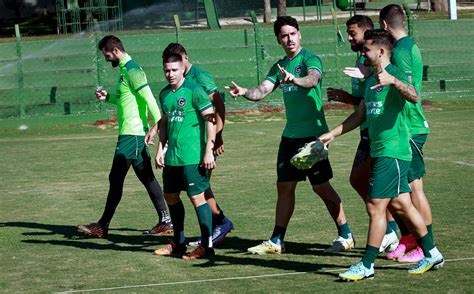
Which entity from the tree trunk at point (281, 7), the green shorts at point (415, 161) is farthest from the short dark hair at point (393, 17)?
the tree trunk at point (281, 7)

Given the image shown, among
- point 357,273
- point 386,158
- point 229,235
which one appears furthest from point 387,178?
point 229,235

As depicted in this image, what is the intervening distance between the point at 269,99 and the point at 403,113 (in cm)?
2038

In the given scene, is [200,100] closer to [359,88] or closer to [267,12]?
[359,88]

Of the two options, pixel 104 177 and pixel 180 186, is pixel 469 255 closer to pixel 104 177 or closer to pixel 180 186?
pixel 180 186

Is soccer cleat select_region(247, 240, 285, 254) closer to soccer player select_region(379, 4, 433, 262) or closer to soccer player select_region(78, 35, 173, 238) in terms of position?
soccer player select_region(379, 4, 433, 262)

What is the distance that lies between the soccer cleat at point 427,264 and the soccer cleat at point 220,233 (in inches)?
95.5

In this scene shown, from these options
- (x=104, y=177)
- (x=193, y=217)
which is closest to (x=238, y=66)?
(x=104, y=177)

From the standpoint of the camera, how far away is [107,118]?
89.3 feet

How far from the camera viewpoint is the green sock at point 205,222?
9.80m

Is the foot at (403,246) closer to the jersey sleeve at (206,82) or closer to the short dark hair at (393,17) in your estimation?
the short dark hair at (393,17)

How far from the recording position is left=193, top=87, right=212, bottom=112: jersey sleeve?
9680 mm

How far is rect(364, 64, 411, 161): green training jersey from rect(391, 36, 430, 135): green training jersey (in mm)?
472

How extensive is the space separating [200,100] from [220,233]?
1574 millimetres

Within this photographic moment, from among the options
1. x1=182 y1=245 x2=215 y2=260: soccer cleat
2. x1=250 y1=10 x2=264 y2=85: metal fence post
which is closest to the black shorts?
x1=182 y1=245 x2=215 y2=260: soccer cleat
